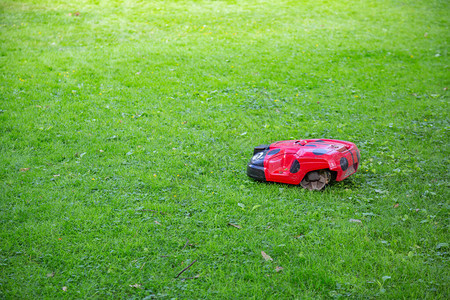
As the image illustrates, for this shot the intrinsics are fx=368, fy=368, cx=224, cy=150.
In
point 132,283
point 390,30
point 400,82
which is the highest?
point 390,30

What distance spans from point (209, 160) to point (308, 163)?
211cm

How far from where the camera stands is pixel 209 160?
7047 millimetres

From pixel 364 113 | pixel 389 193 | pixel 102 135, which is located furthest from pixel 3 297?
pixel 364 113

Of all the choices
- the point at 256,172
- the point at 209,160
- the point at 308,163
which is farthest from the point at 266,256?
the point at 209,160

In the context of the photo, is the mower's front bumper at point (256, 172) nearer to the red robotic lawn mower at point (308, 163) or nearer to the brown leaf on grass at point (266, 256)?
the red robotic lawn mower at point (308, 163)

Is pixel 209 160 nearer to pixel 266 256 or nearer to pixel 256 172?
pixel 256 172

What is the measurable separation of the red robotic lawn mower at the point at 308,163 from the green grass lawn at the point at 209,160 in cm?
22

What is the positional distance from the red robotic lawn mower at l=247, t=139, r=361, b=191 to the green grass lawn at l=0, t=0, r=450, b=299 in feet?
0.71

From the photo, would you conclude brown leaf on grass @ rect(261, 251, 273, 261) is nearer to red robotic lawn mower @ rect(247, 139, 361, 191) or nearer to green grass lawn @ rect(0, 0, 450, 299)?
green grass lawn @ rect(0, 0, 450, 299)

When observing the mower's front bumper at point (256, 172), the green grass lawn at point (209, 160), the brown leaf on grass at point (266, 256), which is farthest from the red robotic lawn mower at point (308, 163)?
the brown leaf on grass at point (266, 256)

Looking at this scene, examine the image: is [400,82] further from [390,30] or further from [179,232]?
[179,232]

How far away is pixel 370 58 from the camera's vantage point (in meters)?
13.3

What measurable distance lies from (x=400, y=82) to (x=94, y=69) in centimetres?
943

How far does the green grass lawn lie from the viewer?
4281mm
